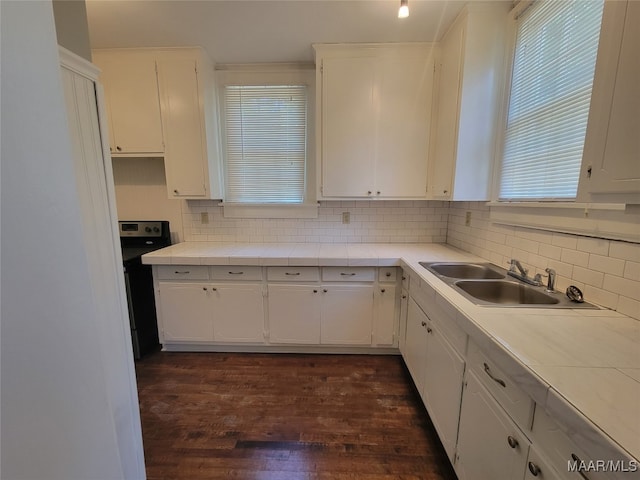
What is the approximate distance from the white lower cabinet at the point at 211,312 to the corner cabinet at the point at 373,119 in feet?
3.76

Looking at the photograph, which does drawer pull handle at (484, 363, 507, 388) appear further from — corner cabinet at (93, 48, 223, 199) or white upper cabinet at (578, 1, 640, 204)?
corner cabinet at (93, 48, 223, 199)

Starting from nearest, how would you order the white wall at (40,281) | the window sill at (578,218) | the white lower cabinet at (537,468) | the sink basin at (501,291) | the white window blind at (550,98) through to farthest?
the white wall at (40,281)
the white lower cabinet at (537,468)
the window sill at (578,218)
the white window blind at (550,98)
the sink basin at (501,291)

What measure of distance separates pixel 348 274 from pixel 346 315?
365mm

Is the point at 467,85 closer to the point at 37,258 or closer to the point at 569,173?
A: the point at 569,173

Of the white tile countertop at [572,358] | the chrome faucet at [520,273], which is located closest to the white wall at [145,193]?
the white tile countertop at [572,358]

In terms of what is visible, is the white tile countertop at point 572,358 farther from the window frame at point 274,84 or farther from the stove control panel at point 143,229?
the stove control panel at point 143,229

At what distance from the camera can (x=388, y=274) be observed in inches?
85.2

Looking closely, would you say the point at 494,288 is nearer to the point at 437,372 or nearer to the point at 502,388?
the point at 437,372

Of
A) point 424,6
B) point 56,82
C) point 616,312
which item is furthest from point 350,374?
point 424,6

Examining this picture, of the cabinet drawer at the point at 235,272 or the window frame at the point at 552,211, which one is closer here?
the window frame at the point at 552,211

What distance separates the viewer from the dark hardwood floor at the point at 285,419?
4.60 feet

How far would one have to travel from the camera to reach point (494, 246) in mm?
1897

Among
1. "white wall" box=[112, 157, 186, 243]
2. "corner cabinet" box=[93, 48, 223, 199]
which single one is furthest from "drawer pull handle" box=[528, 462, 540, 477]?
"white wall" box=[112, 157, 186, 243]

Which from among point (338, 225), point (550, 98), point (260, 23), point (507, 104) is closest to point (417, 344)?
point (338, 225)
